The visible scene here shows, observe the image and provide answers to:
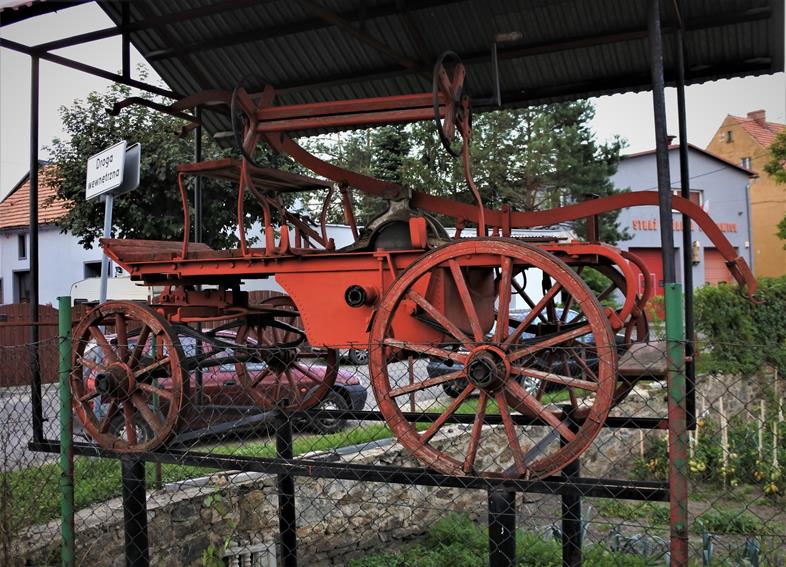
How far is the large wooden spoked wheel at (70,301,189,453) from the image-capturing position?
4531 mm

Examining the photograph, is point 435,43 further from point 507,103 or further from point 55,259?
point 55,259

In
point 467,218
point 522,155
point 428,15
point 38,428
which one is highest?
point 522,155

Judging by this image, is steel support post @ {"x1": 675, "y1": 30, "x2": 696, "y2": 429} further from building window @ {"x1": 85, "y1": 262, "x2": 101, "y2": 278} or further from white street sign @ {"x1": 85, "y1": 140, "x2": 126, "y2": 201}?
building window @ {"x1": 85, "y1": 262, "x2": 101, "y2": 278}

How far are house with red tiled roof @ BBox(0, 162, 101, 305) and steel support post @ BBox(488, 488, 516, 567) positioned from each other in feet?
69.1

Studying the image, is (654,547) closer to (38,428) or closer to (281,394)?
(281,394)

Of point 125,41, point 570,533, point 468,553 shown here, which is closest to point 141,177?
point 125,41

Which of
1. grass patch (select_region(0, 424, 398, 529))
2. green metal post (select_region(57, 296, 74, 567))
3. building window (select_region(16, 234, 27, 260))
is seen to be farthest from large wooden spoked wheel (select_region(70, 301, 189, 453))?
building window (select_region(16, 234, 27, 260))

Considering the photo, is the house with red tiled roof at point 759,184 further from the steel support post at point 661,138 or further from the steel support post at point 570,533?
the steel support post at point 661,138

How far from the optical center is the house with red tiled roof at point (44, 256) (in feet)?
77.3

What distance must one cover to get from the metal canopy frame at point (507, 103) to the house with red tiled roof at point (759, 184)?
34323mm

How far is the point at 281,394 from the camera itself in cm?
648

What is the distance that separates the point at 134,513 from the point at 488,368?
99.9 inches

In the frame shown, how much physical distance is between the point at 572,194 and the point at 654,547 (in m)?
19.4

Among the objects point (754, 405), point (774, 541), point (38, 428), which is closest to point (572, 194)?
point (754, 405)
